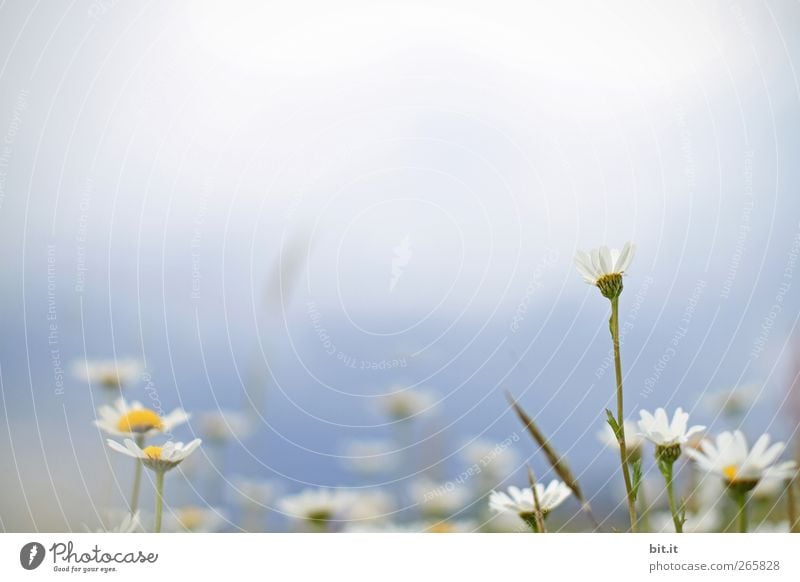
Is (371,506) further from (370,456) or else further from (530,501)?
(530,501)

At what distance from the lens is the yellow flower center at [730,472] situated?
598 millimetres

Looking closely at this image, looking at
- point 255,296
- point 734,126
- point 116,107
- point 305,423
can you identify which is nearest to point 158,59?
point 116,107

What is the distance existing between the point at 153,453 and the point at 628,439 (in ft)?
1.37

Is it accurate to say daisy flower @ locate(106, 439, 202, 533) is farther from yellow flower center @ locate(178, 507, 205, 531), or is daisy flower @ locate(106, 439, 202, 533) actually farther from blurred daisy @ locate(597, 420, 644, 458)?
blurred daisy @ locate(597, 420, 644, 458)

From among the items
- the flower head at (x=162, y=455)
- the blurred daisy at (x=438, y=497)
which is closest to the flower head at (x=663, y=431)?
the blurred daisy at (x=438, y=497)

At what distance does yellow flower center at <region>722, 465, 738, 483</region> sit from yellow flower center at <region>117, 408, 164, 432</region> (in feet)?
1.63

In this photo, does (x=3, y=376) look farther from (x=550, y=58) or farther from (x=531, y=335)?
(x=550, y=58)

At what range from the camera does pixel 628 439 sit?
751mm

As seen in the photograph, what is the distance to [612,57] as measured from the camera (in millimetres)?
852

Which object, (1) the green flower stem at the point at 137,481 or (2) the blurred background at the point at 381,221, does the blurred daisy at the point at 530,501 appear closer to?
(2) the blurred background at the point at 381,221

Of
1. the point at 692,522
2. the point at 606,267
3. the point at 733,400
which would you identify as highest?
the point at 606,267

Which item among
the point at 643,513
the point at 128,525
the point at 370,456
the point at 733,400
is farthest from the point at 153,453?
the point at 733,400

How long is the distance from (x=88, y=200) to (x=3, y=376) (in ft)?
0.63

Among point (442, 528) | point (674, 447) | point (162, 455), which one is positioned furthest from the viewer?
point (442, 528)
